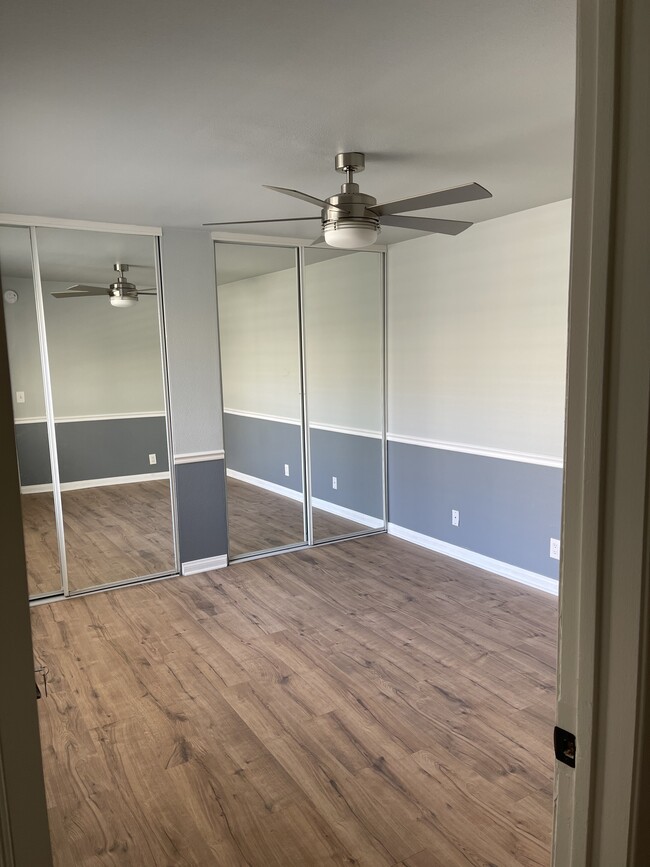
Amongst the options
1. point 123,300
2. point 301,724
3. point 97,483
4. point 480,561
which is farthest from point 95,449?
point 480,561

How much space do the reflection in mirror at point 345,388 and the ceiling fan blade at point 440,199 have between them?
228cm

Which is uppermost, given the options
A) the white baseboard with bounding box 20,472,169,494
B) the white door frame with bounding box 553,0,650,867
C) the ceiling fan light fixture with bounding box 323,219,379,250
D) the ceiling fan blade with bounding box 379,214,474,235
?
the ceiling fan blade with bounding box 379,214,474,235

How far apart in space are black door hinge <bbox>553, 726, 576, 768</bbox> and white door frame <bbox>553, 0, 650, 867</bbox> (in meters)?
0.02

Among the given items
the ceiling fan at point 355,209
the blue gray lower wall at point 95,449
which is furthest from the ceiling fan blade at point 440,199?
the blue gray lower wall at point 95,449

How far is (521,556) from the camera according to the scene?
13.5 ft

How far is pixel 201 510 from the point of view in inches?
175

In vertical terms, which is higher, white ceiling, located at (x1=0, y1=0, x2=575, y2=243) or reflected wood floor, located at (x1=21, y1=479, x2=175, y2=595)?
white ceiling, located at (x1=0, y1=0, x2=575, y2=243)

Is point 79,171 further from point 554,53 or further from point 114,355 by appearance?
point 554,53

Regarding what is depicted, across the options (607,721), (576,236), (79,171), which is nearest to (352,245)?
(79,171)

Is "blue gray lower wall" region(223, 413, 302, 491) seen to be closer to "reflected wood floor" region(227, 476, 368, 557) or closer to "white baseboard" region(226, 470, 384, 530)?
"white baseboard" region(226, 470, 384, 530)

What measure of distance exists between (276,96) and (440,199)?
74 cm

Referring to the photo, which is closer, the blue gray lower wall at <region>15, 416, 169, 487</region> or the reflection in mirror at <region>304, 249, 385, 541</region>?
the blue gray lower wall at <region>15, 416, 169, 487</region>

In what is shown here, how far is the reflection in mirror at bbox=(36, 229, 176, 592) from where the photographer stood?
397 cm

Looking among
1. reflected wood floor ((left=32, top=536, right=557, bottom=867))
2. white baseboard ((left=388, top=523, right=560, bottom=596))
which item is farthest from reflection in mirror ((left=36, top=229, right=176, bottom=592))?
white baseboard ((left=388, top=523, right=560, bottom=596))
